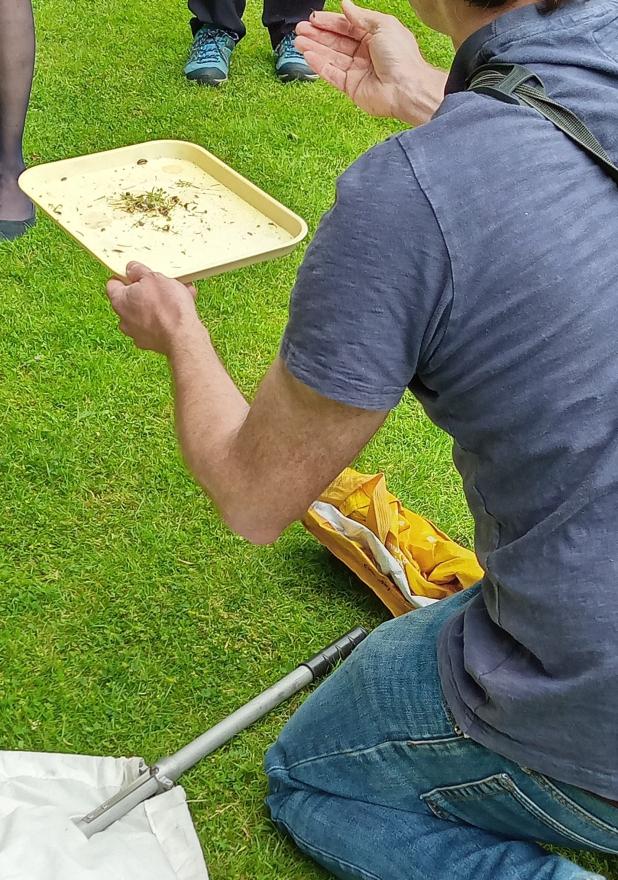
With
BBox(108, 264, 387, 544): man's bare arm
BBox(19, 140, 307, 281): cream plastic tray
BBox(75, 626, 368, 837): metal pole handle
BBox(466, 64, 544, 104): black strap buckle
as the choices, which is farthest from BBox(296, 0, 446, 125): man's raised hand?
BBox(75, 626, 368, 837): metal pole handle

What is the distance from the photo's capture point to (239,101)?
3242 mm

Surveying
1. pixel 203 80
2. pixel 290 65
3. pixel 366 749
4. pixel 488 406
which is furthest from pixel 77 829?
pixel 290 65

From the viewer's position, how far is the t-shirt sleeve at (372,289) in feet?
2.71

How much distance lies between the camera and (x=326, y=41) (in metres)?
1.70

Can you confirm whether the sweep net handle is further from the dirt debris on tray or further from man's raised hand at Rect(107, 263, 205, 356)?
the dirt debris on tray

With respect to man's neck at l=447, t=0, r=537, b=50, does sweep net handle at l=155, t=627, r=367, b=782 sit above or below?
below

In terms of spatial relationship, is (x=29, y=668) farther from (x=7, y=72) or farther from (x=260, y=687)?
(x=7, y=72)

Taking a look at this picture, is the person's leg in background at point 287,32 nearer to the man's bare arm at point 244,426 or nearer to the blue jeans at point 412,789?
the man's bare arm at point 244,426

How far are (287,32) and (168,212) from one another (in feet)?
5.31

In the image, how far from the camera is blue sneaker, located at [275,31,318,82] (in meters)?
3.34

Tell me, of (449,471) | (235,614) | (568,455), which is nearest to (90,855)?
(235,614)

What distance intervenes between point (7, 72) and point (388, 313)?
199 cm

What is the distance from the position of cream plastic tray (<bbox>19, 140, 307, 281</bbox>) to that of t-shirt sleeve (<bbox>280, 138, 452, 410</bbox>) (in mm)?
1071

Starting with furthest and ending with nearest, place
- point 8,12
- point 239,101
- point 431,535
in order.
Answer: point 239,101 < point 8,12 < point 431,535
